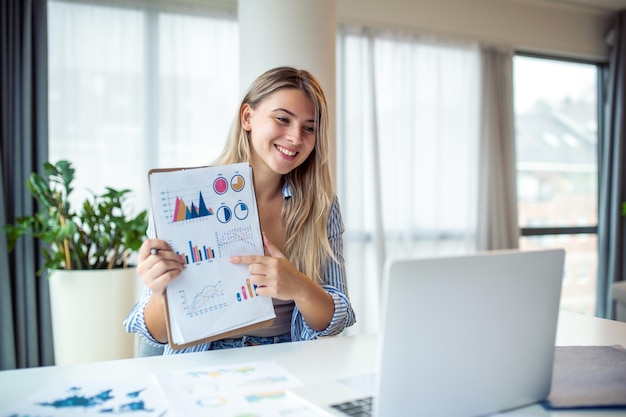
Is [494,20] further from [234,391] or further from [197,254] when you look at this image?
[234,391]

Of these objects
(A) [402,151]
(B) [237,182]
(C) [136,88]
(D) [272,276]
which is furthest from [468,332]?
(A) [402,151]

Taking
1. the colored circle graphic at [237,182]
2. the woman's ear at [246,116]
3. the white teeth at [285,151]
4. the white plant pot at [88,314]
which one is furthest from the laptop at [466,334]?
the white plant pot at [88,314]

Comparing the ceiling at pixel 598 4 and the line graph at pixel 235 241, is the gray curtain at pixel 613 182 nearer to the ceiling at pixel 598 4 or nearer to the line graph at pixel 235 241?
the ceiling at pixel 598 4

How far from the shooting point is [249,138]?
164cm

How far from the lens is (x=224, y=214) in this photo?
1247 millimetres

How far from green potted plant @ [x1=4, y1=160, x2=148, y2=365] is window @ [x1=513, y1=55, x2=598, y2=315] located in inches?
130

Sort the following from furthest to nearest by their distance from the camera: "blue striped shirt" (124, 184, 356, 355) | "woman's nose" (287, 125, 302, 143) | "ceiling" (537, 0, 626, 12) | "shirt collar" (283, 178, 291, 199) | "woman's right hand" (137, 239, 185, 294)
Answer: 1. "ceiling" (537, 0, 626, 12)
2. "shirt collar" (283, 178, 291, 199)
3. "woman's nose" (287, 125, 302, 143)
4. "blue striped shirt" (124, 184, 356, 355)
5. "woman's right hand" (137, 239, 185, 294)

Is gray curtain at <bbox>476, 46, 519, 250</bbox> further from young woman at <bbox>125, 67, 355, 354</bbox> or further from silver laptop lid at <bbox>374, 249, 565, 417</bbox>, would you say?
silver laptop lid at <bbox>374, 249, 565, 417</bbox>

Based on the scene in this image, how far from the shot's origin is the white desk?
1000 millimetres

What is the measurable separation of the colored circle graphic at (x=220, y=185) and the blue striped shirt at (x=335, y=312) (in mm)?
314

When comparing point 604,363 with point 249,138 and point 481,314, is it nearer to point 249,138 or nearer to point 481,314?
point 481,314

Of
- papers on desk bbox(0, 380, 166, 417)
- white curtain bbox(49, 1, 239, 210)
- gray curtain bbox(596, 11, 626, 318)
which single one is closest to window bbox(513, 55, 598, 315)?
gray curtain bbox(596, 11, 626, 318)

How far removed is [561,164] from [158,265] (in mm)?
4684

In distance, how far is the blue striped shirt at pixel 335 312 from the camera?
136cm
